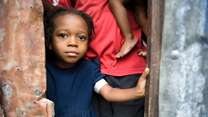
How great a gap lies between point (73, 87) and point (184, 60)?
658 mm

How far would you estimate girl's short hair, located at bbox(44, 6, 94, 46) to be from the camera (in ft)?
6.69

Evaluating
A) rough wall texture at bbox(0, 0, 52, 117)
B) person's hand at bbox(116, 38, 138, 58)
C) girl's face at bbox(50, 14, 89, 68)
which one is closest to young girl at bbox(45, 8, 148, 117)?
girl's face at bbox(50, 14, 89, 68)

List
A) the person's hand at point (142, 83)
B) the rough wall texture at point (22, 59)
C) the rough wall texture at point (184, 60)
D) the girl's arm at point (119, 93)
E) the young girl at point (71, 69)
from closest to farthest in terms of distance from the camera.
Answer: the rough wall texture at point (184, 60) < the rough wall texture at point (22, 59) < the person's hand at point (142, 83) < the girl's arm at point (119, 93) < the young girl at point (71, 69)

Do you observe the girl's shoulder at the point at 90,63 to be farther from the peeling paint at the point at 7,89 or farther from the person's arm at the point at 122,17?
the peeling paint at the point at 7,89

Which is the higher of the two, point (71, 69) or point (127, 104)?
point (71, 69)

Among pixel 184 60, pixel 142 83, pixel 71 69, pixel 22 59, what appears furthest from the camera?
pixel 71 69

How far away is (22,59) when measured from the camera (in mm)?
1679

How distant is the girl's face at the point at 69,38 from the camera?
6.57 feet

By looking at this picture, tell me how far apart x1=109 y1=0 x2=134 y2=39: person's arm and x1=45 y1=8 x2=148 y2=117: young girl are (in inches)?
4.3

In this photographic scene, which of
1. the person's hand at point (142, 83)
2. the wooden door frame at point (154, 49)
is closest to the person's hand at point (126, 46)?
the person's hand at point (142, 83)

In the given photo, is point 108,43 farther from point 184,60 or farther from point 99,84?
point 184,60

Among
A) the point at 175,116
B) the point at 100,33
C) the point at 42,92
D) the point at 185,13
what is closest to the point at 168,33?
the point at 185,13

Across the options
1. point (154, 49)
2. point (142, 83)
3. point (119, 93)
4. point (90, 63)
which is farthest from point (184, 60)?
point (90, 63)

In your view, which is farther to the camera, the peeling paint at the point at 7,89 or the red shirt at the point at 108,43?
the red shirt at the point at 108,43
